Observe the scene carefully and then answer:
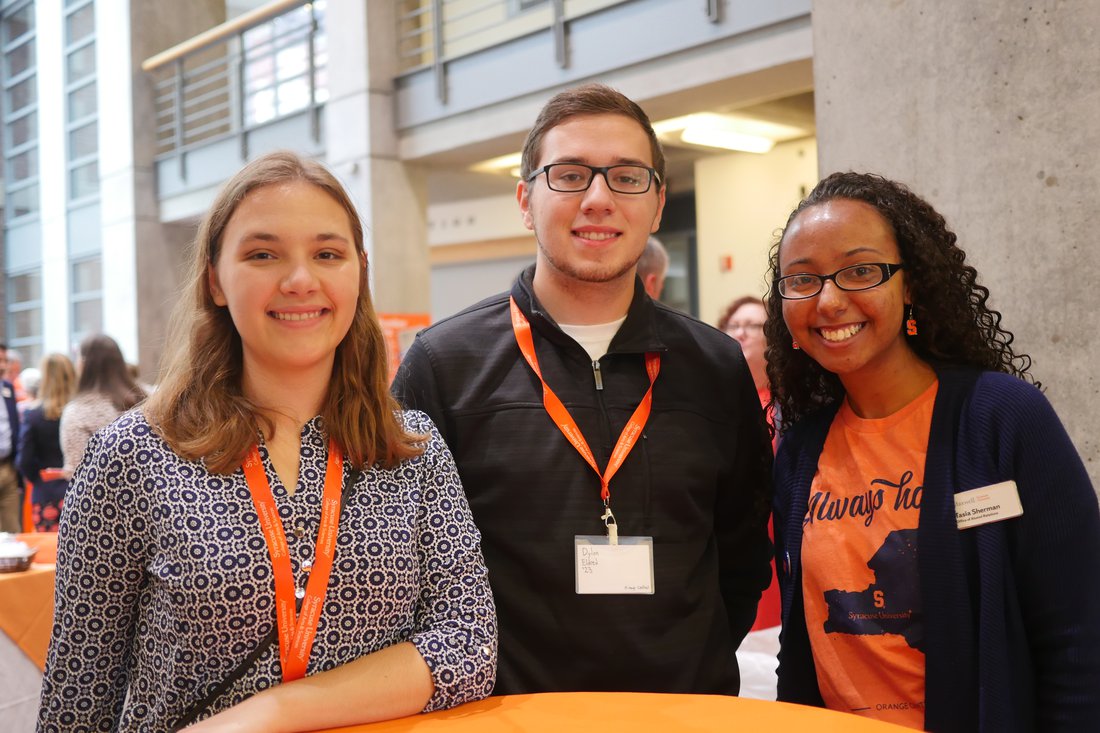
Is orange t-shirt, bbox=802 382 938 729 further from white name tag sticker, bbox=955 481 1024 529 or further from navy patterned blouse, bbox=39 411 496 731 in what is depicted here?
navy patterned blouse, bbox=39 411 496 731

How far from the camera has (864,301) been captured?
1735 mm

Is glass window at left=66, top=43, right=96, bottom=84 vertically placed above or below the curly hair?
above

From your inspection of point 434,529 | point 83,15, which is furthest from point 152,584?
point 83,15

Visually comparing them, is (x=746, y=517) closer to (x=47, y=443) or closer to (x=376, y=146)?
(x=47, y=443)

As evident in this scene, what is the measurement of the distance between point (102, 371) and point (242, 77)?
6351mm

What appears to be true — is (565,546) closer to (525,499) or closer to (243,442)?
(525,499)

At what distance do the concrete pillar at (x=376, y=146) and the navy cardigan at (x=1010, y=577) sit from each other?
318 inches

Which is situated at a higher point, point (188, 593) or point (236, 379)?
point (236, 379)

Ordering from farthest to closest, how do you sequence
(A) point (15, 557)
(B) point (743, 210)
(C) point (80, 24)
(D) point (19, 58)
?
(D) point (19, 58) < (C) point (80, 24) < (B) point (743, 210) < (A) point (15, 557)

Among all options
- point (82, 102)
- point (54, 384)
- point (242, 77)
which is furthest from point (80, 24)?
point (54, 384)

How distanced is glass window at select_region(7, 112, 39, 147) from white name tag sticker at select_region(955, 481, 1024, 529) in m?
15.5

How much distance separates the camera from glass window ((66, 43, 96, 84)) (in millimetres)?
13172

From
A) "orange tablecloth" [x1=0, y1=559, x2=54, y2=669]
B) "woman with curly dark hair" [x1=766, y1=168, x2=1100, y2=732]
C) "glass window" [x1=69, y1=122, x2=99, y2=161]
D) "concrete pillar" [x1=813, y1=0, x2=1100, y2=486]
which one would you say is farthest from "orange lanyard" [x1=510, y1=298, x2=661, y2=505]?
"glass window" [x1=69, y1=122, x2=99, y2=161]

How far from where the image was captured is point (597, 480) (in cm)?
190
